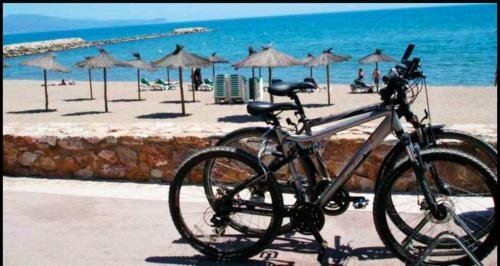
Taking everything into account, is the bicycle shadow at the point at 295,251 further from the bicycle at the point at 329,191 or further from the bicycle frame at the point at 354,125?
the bicycle frame at the point at 354,125

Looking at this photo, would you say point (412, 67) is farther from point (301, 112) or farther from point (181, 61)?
point (181, 61)

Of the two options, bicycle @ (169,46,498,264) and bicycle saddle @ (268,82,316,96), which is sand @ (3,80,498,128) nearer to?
bicycle @ (169,46,498,264)

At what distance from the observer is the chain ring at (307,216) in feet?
11.6

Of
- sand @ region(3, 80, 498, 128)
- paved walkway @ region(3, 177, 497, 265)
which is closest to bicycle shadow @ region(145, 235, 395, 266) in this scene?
paved walkway @ region(3, 177, 497, 265)

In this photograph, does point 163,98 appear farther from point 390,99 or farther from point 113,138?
point 390,99

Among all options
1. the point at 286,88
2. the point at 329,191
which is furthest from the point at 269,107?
the point at 329,191

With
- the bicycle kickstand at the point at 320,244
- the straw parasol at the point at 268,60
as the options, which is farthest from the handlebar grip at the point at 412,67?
the straw parasol at the point at 268,60

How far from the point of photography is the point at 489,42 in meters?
56.8

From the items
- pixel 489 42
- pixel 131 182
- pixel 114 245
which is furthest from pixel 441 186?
pixel 489 42

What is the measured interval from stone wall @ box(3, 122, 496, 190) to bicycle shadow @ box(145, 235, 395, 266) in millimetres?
1364

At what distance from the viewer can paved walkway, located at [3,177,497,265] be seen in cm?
371

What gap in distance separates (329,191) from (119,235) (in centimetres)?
157

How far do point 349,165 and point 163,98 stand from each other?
20.0 metres

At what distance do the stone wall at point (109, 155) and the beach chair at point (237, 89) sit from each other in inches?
559
